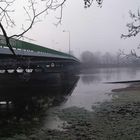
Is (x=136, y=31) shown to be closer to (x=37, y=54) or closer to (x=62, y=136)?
(x=62, y=136)

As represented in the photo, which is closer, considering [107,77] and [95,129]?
[95,129]

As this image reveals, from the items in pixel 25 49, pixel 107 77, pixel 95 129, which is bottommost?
pixel 107 77

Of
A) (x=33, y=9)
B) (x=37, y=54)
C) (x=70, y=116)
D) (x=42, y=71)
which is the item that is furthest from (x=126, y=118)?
(x=42, y=71)

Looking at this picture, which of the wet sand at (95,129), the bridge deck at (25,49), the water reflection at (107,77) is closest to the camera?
the wet sand at (95,129)

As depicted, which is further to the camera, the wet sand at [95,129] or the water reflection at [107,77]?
the water reflection at [107,77]

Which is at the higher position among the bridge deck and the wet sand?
the bridge deck

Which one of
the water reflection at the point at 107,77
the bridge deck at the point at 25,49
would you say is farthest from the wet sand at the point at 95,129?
the water reflection at the point at 107,77

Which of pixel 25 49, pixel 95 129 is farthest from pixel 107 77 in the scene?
pixel 95 129

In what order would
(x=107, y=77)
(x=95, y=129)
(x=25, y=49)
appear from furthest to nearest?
(x=107, y=77)
(x=25, y=49)
(x=95, y=129)

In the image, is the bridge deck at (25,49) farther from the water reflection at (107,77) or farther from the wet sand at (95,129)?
the water reflection at (107,77)

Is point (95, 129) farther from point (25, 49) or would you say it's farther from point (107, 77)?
point (107, 77)

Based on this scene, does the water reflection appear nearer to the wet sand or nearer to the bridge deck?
the bridge deck

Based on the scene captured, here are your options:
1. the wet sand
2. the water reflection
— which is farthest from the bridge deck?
the water reflection

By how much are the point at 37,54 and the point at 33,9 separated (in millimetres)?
49286
